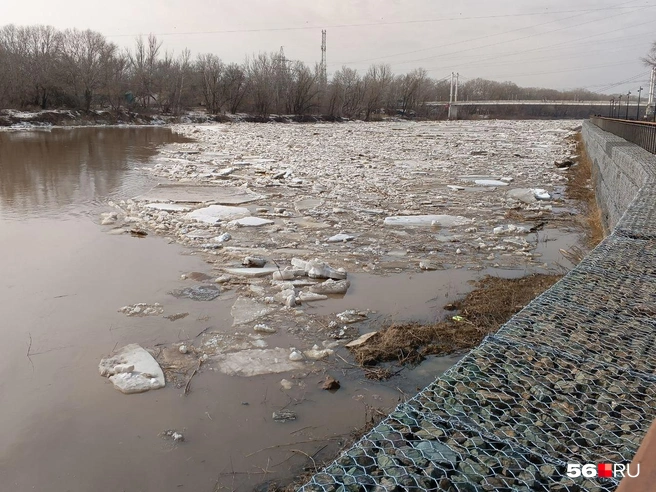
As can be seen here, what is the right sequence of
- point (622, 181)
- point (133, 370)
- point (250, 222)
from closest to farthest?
point (133, 370) < point (622, 181) < point (250, 222)

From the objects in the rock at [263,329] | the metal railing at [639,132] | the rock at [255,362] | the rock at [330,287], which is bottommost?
the rock at [255,362]

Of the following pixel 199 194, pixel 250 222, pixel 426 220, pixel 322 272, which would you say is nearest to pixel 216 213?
pixel 250 222

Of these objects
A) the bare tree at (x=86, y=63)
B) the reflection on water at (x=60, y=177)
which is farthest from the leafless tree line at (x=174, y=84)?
the reflection on water at (x=60, y=177)

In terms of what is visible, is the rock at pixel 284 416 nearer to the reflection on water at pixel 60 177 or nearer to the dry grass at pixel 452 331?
the dry grass at pixel 452 331

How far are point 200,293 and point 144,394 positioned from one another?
1932mm

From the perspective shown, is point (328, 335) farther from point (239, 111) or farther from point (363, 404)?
point (239, 111)

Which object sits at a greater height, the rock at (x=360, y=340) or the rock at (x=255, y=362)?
the rock at (x=360, y=340)

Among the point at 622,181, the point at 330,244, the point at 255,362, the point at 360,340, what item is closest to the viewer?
the point at 255,362

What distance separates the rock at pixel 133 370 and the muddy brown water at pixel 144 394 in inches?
2.8

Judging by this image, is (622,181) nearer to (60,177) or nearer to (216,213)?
(216,213)

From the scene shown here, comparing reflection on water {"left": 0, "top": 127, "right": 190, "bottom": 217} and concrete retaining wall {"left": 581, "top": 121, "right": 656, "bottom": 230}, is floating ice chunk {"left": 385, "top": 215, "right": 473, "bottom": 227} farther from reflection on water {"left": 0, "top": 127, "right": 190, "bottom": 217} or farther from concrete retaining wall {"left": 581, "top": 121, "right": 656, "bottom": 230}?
reflection on water {"left": 0, "top": 127, "right": 190, "bottom": 217}

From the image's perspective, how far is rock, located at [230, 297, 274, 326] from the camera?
4.80 meters

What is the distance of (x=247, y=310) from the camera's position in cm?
500

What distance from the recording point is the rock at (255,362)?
3912 mm
